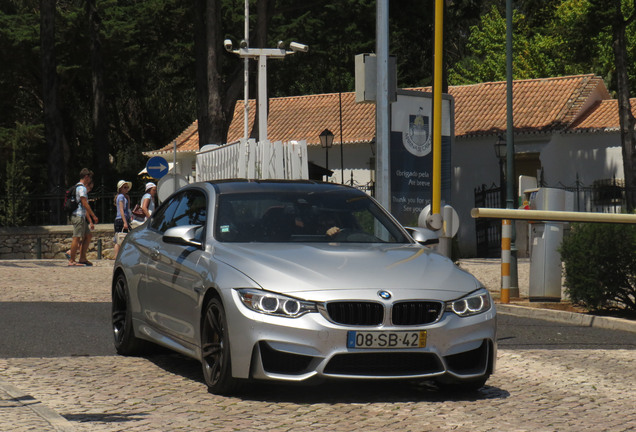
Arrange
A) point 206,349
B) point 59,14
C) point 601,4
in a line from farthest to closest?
point 59,14 < point 601,4 < point 206,349

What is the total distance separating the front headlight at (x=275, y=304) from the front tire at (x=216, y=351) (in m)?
0.25

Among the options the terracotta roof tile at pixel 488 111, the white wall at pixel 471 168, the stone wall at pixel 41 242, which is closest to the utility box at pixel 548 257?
the stone wall at pixel 41 242

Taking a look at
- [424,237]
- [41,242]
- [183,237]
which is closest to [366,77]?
[424,237]

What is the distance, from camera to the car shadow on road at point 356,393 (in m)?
7.80

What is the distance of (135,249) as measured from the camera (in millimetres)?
9945

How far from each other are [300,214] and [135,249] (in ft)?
6.03

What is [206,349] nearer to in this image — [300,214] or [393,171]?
[300,214]

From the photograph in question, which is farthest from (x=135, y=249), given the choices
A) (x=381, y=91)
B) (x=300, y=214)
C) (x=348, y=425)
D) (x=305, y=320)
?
(x=381, y=91)

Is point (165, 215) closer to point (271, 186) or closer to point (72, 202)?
point (271, 186)

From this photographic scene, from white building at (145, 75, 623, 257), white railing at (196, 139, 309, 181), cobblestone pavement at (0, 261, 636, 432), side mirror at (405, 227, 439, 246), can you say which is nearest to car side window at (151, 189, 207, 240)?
cobblestone pavement at (0, 261, 636, 432)

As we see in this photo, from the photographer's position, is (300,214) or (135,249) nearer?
(300,214)

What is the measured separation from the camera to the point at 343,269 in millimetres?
7688

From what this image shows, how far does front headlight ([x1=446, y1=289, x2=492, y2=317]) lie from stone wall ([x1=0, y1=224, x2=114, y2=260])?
2487cm

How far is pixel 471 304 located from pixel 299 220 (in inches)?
62.9
